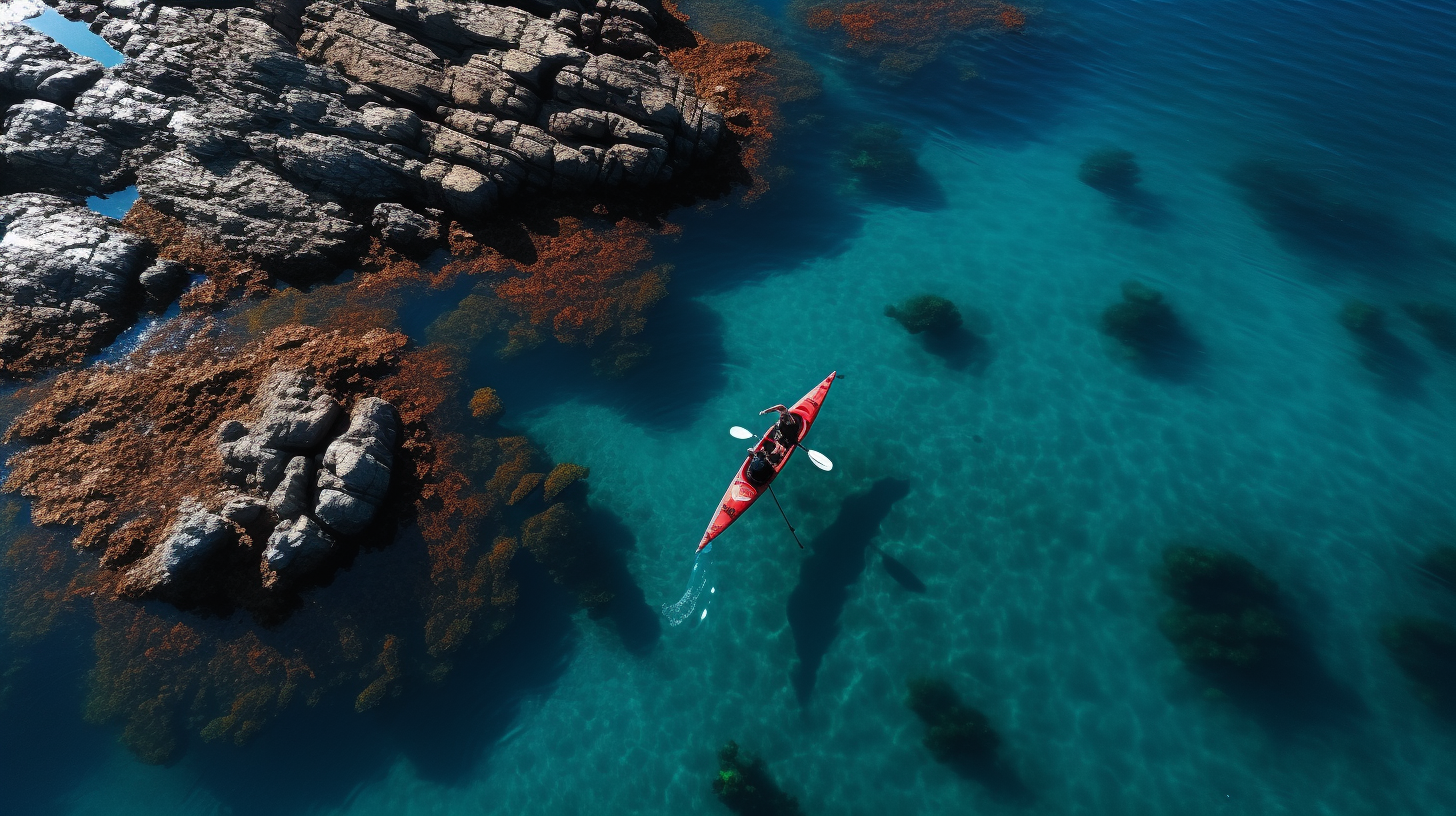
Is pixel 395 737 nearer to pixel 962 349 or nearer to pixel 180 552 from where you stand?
pixel 180 552

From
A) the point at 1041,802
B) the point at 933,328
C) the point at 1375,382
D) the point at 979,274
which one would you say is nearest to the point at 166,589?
the point at 1041,802

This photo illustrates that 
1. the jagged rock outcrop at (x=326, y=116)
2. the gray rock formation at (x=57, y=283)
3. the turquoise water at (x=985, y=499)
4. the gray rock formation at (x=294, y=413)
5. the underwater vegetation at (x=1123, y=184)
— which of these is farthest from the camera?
the underwater vegetation at (x=1123, y=184)

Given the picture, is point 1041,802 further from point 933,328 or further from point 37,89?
point 37,89

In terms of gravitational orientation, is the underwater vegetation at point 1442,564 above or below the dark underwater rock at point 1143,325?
Answer: below

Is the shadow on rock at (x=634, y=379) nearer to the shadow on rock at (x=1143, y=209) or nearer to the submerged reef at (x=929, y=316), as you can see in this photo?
the submerged reef at (x=929, y=316)

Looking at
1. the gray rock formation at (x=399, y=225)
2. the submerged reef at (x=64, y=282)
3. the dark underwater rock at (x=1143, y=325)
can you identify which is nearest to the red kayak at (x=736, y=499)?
the dark underwater rock at (x=1143, y=325)

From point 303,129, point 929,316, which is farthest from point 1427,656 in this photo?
point 303,129

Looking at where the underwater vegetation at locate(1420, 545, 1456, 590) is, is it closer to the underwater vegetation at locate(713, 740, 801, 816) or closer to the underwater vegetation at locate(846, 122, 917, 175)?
the underwater vegetation at locate(713, 740, 801, 816)
